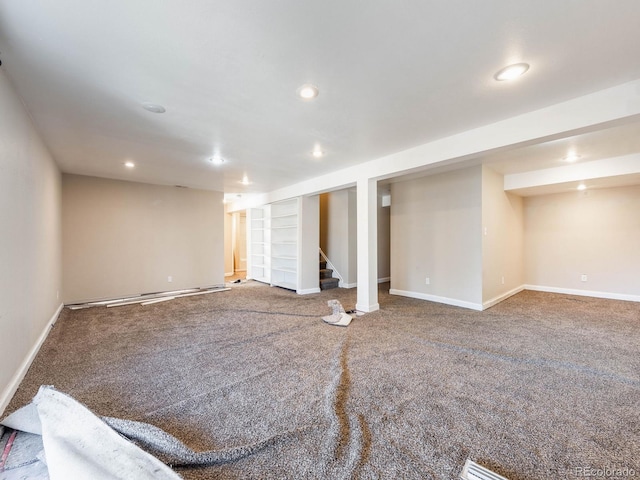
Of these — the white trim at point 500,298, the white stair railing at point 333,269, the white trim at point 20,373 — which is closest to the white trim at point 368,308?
the white trim at point 500,298

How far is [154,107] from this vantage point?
2.44 metres

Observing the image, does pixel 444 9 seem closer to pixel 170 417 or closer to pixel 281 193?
pixel 170 417

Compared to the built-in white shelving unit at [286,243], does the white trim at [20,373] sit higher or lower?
lower

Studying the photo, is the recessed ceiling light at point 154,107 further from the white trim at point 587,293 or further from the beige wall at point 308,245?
the white trim at point 587,293

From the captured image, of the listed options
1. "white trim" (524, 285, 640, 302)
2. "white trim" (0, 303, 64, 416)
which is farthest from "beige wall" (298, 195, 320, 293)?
"white trim" (524, 285, 640, 302)

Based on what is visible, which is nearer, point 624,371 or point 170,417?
point 170,417

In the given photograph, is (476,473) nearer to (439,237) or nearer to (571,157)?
(439,237)

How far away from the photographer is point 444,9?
1.42m

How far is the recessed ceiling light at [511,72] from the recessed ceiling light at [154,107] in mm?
2766

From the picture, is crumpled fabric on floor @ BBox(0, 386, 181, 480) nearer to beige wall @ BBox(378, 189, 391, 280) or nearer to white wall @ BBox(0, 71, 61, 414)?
white wall @ BBox(0, 71, 61, 414)

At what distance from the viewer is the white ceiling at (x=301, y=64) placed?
4.75ft

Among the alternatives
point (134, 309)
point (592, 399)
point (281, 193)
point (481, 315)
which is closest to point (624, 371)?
point (592, 399)

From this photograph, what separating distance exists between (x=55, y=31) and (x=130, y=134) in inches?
64.8

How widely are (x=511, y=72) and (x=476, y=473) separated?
2.51 meters
